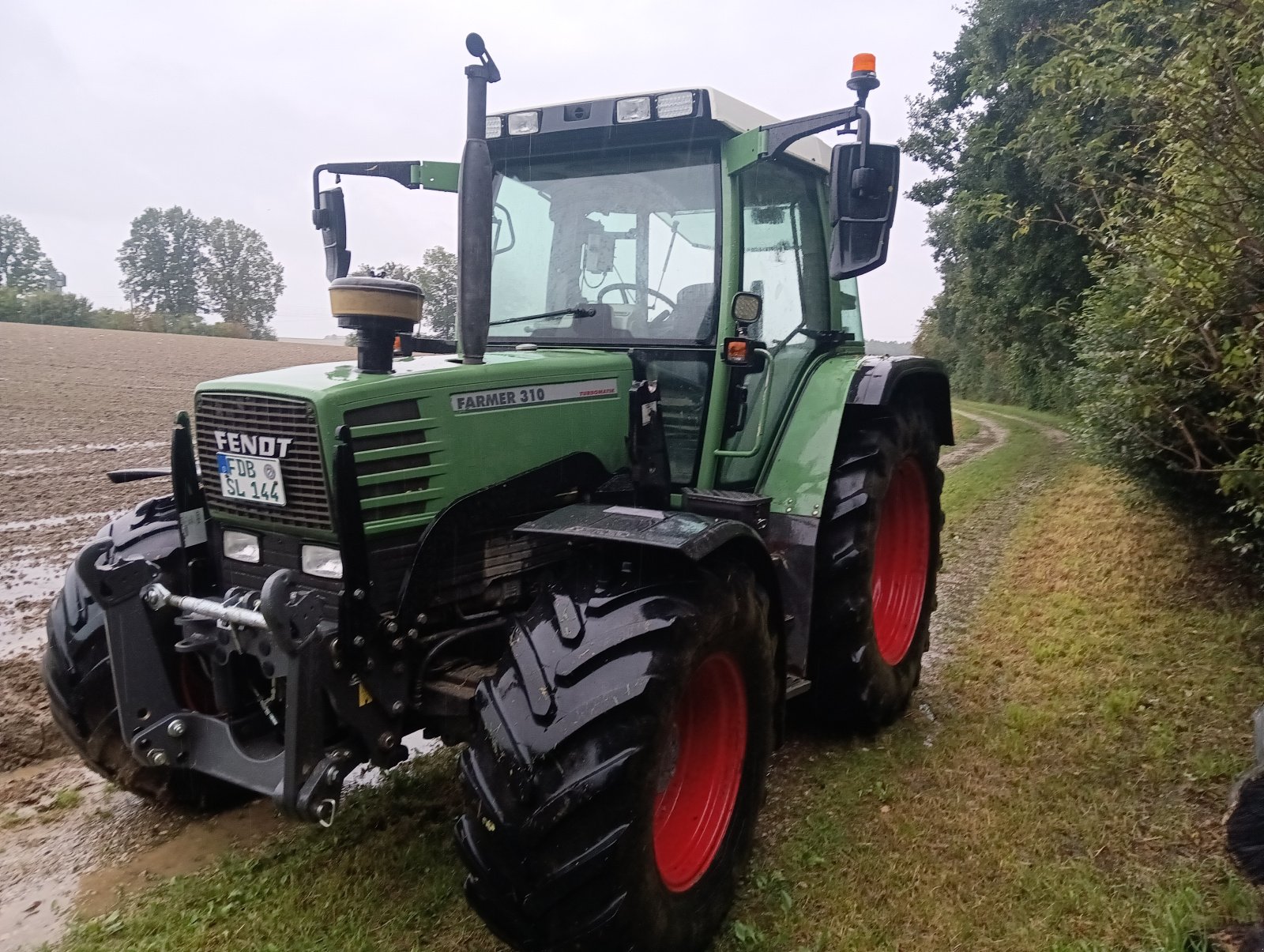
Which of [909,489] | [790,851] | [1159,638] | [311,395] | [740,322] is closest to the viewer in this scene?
[311,395]

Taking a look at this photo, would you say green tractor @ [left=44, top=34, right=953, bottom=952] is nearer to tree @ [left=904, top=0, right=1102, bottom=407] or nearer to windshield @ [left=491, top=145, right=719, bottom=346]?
windshield @ [left=491, top=145, right=719, bottom=346]

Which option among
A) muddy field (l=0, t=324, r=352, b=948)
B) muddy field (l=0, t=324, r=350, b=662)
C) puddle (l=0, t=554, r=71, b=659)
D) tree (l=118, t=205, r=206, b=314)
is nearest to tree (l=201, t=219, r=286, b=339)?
tree (l=118, t=205, r=206, b=314)

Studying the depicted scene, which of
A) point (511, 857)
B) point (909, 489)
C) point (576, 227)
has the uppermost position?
point (576, 227)

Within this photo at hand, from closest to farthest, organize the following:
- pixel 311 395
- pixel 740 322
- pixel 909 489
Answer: pixel 311 395
pixel 740 322
pixel 909 489

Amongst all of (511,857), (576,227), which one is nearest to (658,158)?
(576,227)

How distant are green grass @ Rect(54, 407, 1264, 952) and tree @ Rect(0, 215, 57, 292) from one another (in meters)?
64.3

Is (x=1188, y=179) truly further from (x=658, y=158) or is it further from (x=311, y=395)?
(x=311, y=395)

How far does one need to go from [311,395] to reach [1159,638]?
15.7ft

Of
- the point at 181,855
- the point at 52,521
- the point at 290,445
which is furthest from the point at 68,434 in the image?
the point at 290,445

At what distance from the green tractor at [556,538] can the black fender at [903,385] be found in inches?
1.2

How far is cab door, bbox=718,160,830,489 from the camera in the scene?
355cm

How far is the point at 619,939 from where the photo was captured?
2254 mm

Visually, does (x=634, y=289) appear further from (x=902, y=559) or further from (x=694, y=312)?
(x=902, y=559)

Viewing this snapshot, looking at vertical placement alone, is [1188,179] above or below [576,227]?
above
